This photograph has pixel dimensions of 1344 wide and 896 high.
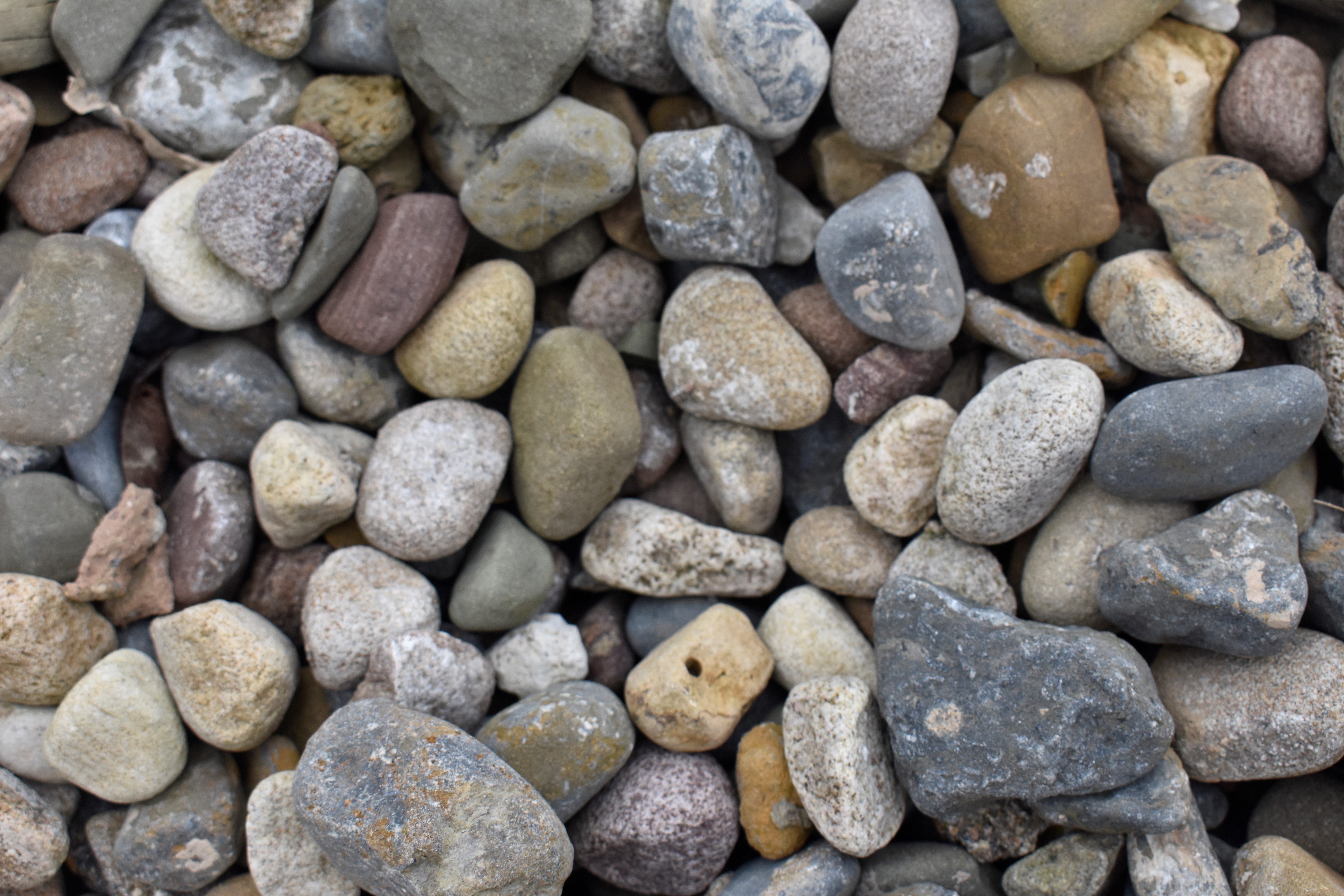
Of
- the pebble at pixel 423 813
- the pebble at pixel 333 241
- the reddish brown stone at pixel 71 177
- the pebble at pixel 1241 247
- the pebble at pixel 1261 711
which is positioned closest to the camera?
the pebble at pixel 423 813

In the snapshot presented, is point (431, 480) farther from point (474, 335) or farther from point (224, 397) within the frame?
point (224, 397)

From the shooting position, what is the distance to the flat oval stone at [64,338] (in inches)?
65.9

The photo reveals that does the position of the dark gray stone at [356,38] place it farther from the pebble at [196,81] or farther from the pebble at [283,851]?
the pebble at [283,851]

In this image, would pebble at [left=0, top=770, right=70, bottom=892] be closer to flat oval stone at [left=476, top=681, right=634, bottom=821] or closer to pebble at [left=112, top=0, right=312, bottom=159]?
flat oval stone at [left=476, top=681, right=634, bottom=821]

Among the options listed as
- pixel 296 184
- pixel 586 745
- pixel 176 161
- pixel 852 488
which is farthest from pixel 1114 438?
pixel 176 161

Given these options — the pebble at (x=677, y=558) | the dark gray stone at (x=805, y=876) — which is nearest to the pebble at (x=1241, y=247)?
the pebble at (x=677, y=558)

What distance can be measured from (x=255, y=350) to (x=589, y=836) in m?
1.28

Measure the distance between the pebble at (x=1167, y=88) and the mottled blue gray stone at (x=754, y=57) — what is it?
2.05 ft

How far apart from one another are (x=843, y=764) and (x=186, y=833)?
1313mm

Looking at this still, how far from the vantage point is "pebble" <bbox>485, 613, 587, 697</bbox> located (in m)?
1.84

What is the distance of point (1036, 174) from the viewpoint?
1699mm

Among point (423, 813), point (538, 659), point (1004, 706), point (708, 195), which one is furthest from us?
point (538, 659)

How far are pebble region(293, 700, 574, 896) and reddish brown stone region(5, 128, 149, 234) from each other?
4.19 ft

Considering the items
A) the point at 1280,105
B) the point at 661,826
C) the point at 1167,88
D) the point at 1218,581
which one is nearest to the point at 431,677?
the point at 661,826
